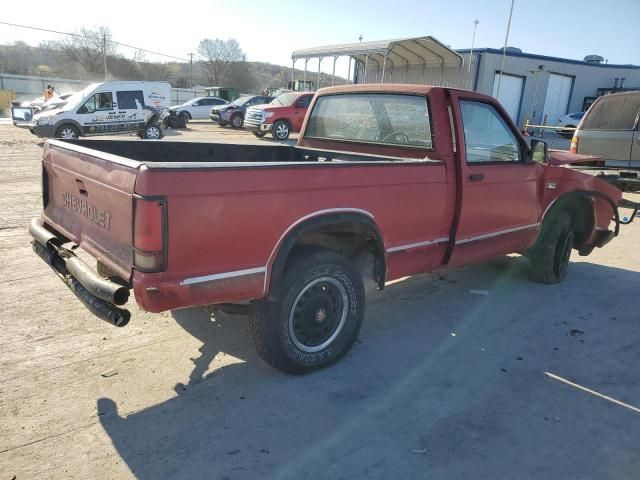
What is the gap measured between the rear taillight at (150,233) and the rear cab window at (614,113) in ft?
32.7

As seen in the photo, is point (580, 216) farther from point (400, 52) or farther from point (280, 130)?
point (400, 52)

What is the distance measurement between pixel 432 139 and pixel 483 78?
953 inches

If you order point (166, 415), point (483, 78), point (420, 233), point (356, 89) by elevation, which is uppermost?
point (483, 78)

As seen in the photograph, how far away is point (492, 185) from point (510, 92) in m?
25.9

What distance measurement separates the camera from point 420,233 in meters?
3.85

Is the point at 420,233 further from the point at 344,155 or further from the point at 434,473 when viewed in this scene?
the point at 434,473

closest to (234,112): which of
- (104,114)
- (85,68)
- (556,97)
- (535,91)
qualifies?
(104,114)

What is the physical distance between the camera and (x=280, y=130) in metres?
20.7

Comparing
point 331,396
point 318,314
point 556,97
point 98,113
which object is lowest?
point 331,396

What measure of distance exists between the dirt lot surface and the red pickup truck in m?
0.45

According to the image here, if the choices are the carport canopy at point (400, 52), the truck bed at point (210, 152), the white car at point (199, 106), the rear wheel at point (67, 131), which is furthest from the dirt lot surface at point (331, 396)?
the white car at point (199, 106)

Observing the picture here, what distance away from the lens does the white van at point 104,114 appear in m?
15.9

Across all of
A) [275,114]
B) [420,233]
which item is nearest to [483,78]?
[275,114]

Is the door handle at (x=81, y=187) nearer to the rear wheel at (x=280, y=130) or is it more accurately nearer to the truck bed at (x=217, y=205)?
the truck bed at (x=217, y=205)
